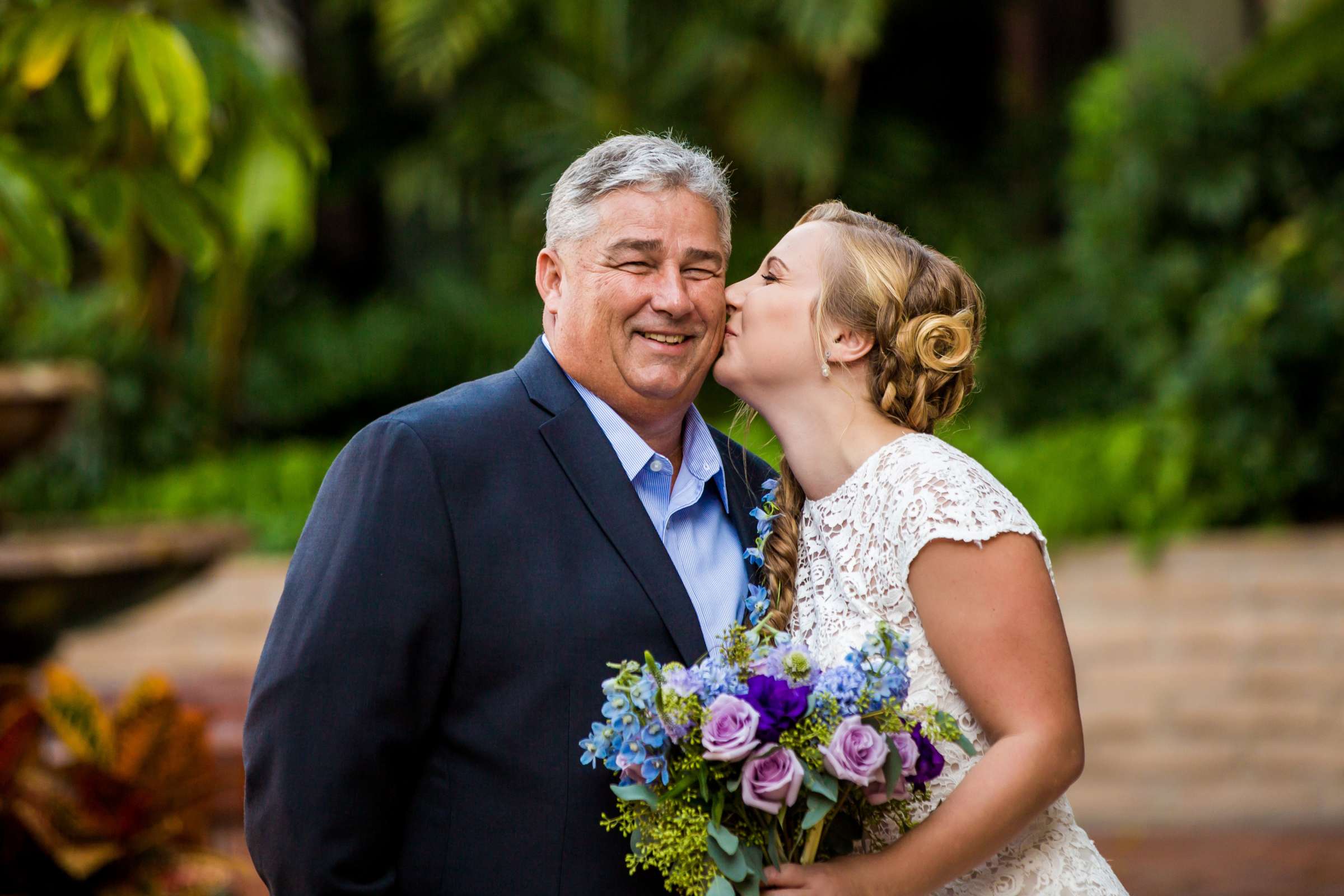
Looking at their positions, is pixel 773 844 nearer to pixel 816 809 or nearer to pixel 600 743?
pixel 816 809

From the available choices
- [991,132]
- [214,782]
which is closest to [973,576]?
[214,782]

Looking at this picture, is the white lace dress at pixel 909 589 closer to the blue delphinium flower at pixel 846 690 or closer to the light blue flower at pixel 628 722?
the blue delphinium flower at pixel 846 690

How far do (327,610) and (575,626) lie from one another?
419 mm

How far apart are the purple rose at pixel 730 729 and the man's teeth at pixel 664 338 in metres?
0.90

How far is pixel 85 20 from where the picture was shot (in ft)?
10.3

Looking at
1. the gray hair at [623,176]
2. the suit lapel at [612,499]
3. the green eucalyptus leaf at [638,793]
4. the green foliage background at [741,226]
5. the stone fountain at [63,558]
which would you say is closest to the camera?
the green eucalyptus leaf at [638,793]

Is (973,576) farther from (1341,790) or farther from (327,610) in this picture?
(1341,790)

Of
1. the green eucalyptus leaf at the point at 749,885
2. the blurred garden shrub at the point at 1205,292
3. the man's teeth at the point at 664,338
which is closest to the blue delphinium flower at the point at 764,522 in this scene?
the man's teeth at the point at 664,338

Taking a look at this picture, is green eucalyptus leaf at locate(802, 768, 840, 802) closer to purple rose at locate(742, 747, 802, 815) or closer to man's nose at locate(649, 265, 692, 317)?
purple rose at locate(742, 747, 802, 815)

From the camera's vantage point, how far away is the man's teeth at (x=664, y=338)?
2771 mm

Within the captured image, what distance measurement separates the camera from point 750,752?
2068mm

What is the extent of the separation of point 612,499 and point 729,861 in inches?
29.1

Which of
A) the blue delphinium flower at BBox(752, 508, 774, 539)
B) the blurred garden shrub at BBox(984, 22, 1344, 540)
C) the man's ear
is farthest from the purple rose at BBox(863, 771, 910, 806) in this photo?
the blurred garden shrub at BBox(984, 22, 1344, 540)

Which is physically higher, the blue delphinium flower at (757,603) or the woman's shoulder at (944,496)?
the woman's shoulder at (944,496)
